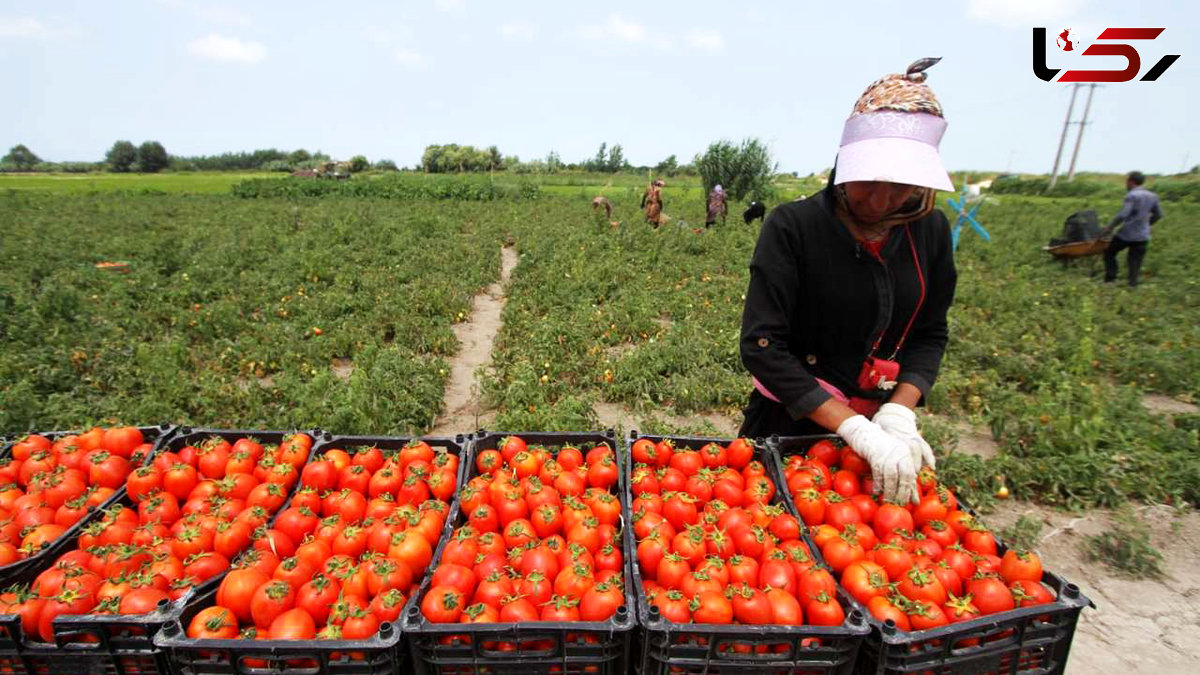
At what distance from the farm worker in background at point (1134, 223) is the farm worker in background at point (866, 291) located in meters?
11.1

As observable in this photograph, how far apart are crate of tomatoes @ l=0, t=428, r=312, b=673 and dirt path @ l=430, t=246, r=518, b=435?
7.97ft

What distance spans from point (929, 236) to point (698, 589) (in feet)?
5.54

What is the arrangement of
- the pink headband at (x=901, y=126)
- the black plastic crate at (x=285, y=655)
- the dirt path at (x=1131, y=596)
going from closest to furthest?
the black plastic crate at (x=285, y=655) < the pink headband at (x=901, y=126) < the dirt path at (x=1131, y=596)

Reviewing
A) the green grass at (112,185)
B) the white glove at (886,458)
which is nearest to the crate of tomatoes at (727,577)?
the white glove at (886,458)

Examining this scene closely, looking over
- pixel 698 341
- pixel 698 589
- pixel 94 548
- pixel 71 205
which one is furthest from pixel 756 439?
pixel 71 205

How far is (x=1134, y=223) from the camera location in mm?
10078

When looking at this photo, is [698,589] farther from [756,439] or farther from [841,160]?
[841,160]

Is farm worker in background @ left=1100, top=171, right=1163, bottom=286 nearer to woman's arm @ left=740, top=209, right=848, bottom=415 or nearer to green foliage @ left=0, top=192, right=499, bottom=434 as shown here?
woman's arm @ left=740, top=209, right=848, bottom=415

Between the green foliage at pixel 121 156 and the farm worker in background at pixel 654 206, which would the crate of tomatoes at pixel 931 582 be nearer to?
the farm worker in background at pixel 654 206

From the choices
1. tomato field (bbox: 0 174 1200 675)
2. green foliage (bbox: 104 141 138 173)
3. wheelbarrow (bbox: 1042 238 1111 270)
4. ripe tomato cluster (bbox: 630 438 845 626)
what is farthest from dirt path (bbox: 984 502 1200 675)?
green foliage (bbox: 104 141 138 173)

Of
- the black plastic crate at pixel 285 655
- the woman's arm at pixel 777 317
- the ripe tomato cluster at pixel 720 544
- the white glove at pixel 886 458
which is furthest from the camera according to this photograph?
the woman's arm at pixel 777 317

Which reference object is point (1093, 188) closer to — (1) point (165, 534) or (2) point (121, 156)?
(1) point (165, 534)

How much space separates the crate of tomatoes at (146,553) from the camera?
163 centimetres

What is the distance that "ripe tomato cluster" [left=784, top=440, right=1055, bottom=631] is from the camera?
5.47 feet
